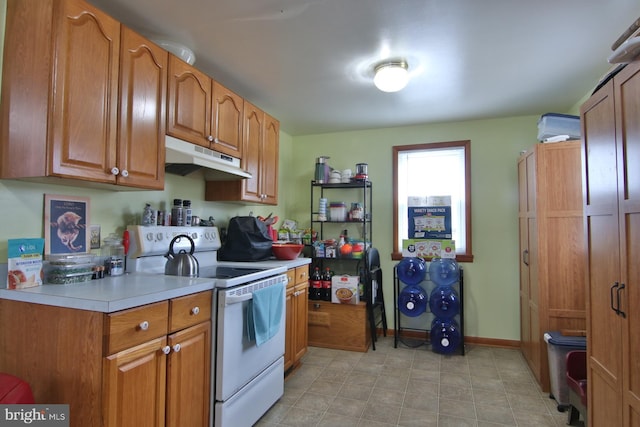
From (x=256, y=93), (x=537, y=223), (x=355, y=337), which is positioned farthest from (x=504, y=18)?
(x=355, y=337)

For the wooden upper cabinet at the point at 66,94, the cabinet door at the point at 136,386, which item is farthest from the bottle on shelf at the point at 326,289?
the wooden upper cabinet at the point at 66,94

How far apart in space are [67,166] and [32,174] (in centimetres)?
A: 14

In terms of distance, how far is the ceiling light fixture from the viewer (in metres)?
2.30

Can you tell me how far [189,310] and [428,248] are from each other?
2521mm

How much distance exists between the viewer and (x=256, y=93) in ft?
9.53

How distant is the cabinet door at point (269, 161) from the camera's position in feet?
9.86

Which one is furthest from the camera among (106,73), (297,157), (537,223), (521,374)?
(297,157)

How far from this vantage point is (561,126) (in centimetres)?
266

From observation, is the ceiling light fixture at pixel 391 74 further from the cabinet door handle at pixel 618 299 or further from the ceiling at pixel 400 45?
the cabinet door handle at pixel 618 299

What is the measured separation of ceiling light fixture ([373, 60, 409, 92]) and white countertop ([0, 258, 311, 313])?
175 cm

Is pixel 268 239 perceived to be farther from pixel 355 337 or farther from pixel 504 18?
pixel 504 18

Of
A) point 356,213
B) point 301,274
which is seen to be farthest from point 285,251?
point 356,213

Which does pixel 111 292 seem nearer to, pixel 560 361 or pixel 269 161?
pixel 269 161

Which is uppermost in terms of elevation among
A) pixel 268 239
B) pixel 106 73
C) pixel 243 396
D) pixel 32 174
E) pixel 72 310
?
pixel 106 73
